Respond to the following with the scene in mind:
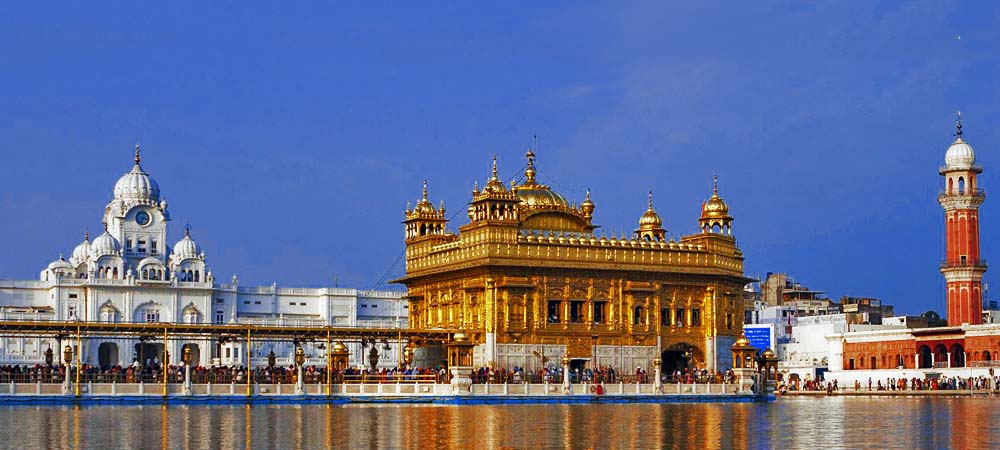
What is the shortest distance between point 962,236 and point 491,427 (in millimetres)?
61035

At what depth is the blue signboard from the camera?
101312 millimetres

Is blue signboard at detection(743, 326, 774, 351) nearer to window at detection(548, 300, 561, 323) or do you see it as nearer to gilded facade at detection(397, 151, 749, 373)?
gilded facade at detection(397, 151, 749, 373)

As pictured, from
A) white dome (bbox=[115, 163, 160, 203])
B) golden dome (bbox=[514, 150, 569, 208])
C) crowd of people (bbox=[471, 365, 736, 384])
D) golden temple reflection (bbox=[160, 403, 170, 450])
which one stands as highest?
white dome (bbox=[115, 163, 160, 203])

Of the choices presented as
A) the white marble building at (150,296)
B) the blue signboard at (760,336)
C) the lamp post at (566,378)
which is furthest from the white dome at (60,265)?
the lamp post at (566,378)

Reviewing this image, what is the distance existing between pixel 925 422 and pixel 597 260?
21848mm

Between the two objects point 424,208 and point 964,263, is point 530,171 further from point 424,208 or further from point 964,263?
point 964,263

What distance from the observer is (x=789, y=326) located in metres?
107

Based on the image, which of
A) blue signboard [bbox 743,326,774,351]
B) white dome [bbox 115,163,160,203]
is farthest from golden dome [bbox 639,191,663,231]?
white dome [bbox 115,163,160,203]

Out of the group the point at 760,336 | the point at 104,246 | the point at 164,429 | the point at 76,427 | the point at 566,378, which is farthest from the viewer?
the point at 104,246

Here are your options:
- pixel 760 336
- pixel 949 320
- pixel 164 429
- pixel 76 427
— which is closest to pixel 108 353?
pixel 760 336

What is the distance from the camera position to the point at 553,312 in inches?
2251

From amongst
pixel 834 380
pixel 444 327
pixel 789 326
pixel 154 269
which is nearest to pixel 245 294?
pixel 154 269

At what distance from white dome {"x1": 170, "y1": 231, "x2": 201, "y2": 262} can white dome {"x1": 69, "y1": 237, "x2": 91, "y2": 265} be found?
6.29m

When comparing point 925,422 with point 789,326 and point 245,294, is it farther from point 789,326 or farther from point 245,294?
point 245,294
